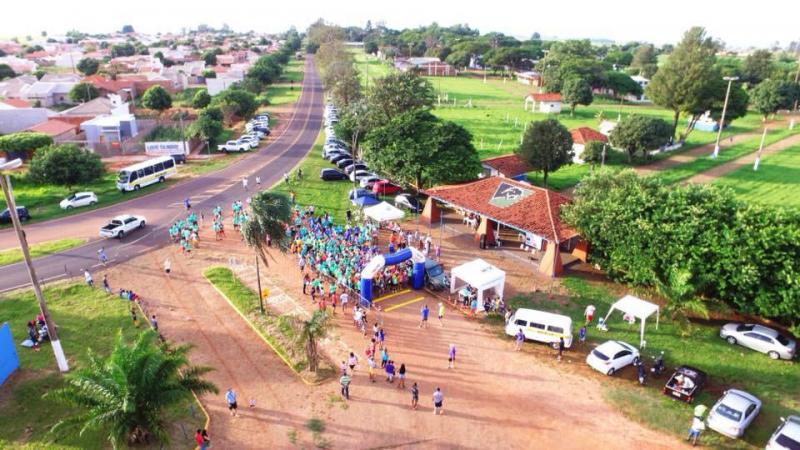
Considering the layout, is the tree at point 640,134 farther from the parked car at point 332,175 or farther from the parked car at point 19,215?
the parked car at point 19,215

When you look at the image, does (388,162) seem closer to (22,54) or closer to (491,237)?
(491,237)

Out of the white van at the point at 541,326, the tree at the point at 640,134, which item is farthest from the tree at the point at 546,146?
the white van at the point at 541,326

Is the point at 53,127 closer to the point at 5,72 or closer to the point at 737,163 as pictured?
the point at 5,72

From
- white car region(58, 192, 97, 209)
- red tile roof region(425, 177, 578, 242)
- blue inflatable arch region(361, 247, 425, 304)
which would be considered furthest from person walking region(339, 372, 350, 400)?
white car region(58, 192, 97, 209)

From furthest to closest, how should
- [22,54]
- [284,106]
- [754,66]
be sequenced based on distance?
[22,54] → [754,66] → [284,106]

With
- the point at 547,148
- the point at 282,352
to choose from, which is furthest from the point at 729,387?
the point at 547,148

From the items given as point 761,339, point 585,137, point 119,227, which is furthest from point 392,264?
point 585,137
